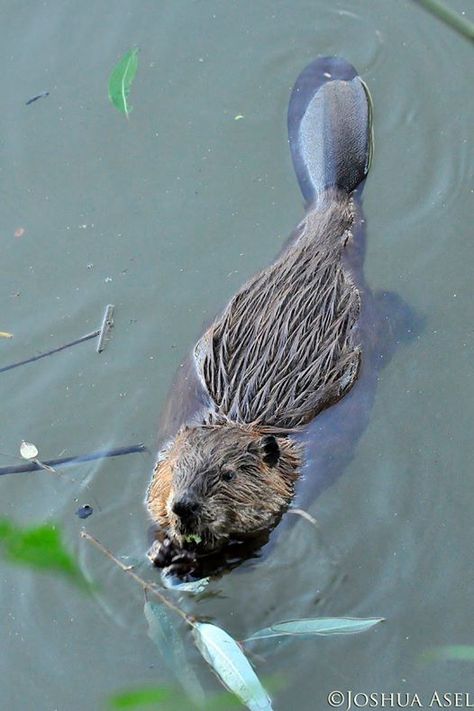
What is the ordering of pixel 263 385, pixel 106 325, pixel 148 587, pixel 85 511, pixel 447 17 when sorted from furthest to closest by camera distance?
pixel 106 325 → pixel 85 511 → pixel 263 385 → pixel 148 587 → pixel 447 17

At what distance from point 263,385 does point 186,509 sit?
0.71 meters

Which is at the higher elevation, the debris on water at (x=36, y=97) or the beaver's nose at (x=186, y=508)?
the debris on water at (x=36, y=97)


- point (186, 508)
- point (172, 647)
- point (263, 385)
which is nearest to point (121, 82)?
point (263, 385)

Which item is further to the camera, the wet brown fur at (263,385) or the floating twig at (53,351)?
the floating twig at (53,351)

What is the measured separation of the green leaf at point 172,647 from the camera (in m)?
3.20

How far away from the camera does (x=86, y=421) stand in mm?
4258

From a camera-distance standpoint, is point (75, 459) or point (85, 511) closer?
point (85, 511)

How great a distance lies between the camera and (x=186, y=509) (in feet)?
10.7

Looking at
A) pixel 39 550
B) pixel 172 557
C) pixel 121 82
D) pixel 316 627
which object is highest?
pixel 39 550

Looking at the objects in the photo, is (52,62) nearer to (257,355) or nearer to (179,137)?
(179,137)

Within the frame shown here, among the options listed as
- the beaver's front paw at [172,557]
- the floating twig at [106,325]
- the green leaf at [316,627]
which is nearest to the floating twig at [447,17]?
the green leaf at [316,627]

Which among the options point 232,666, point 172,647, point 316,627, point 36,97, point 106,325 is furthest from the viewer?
point 36,97

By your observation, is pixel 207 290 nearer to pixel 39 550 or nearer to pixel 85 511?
pixel 85 511

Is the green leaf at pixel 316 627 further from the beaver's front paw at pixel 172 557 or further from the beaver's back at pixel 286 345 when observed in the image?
the beaver's back at pixel 286 345
